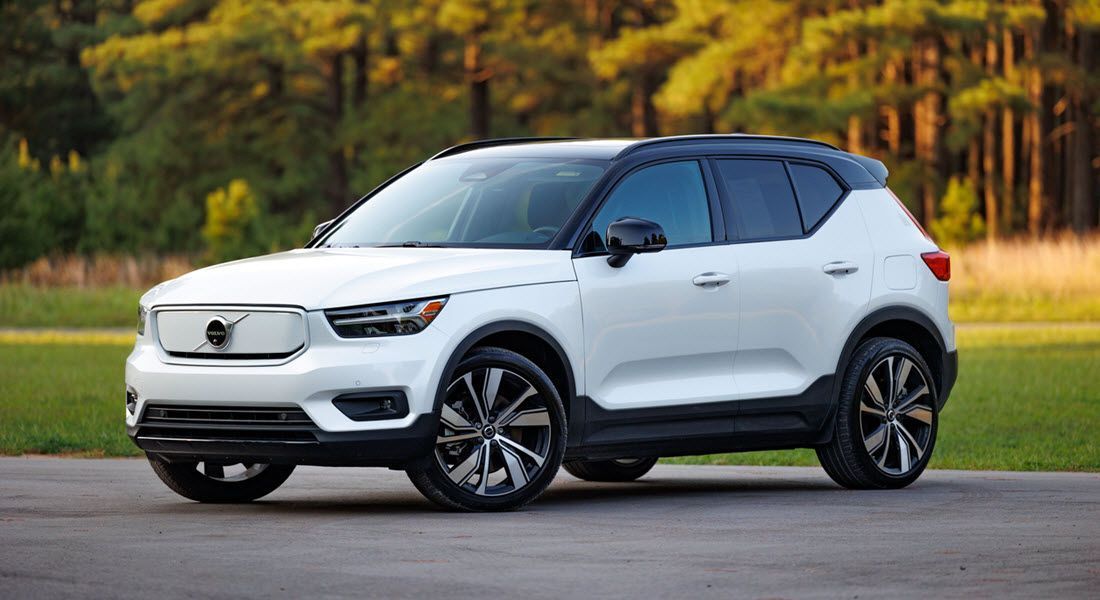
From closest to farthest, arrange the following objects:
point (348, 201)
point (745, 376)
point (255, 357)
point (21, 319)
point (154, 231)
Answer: point (255, 357), point (745, 376), point (21, 319), point (154, 231), point (348, 201)

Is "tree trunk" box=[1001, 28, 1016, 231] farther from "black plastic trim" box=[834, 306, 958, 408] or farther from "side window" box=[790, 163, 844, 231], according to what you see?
"side window" box=[790, 163, 844, 231]

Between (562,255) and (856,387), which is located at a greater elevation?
(562,255)

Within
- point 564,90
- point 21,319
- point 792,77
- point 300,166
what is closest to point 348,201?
point 300,166

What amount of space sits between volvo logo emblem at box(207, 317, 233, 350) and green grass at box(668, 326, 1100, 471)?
579 cm

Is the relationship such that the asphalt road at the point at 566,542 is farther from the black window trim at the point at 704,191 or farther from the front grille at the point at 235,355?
the black window trim at the point at 704,191

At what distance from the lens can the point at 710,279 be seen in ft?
35.8

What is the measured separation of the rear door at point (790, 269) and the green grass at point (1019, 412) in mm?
2768

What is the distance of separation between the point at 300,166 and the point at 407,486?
56208 millimetres

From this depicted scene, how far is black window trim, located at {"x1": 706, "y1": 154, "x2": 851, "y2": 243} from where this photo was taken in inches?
443

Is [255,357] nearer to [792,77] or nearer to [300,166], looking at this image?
[792,77]

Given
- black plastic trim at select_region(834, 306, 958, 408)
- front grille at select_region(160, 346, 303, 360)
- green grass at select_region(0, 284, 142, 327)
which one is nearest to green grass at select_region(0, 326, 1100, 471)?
Result: black plastic trim at select_region(834, 306, 958, 408)

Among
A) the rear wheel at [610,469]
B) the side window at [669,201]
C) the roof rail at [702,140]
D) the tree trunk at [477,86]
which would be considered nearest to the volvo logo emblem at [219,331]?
the side window at [669,201]

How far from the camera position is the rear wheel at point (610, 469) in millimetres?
12734

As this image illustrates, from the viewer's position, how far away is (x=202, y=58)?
5972cm
